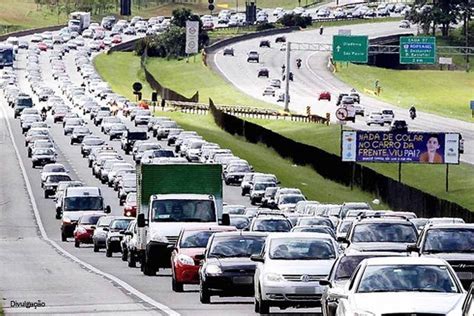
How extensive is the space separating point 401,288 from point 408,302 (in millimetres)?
973

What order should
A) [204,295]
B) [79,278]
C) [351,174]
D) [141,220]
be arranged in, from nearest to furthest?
[204,295] < [141,220] < [79,278] < [351,174]

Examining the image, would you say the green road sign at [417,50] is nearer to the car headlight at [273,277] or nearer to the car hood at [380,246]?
the car hood at [380,246]

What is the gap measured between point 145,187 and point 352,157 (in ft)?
129

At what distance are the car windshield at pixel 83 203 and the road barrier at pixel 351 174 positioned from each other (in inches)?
477

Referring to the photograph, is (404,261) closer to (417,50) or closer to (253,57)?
(417,50)

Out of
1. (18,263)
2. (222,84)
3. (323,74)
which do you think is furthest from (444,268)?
(323,74)

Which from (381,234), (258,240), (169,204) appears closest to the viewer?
(258,240)

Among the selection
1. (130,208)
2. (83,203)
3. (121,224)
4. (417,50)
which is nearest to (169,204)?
(121,224)

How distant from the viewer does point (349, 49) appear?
111 meters

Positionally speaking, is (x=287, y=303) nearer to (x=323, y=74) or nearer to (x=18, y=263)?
(x=18, y=263)

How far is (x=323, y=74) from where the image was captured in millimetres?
173875

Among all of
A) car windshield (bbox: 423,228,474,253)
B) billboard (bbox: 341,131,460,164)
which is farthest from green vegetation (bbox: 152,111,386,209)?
car windshield (bbox: 423,228,474,253)

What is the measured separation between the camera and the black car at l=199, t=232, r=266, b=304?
99.9 ft

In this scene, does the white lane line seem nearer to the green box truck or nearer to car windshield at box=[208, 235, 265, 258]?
the green box truck
